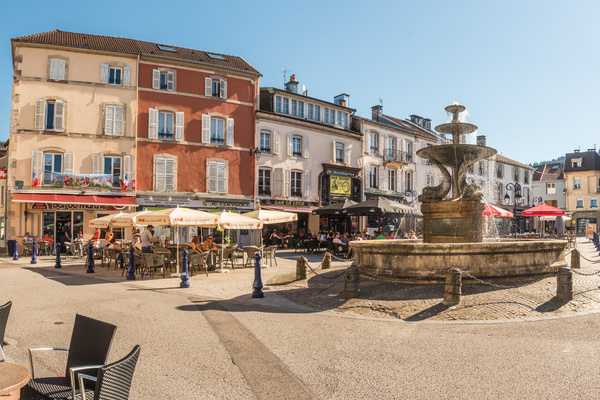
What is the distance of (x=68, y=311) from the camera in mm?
7941

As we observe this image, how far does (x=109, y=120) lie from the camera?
23828mm

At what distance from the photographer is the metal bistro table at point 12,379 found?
2615 millimetres

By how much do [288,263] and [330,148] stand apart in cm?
1549

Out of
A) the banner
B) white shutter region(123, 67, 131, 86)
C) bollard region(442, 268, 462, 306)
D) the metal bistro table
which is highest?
white shutter region(123, 67, 131, 86)

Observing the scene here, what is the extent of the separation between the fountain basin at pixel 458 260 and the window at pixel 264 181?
1878cm

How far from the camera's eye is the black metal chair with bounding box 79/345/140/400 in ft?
8.64

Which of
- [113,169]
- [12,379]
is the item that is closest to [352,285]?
[12,379]

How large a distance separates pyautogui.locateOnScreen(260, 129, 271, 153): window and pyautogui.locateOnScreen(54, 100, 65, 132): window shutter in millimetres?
11406

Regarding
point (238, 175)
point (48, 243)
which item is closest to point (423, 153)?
point (238, 175)

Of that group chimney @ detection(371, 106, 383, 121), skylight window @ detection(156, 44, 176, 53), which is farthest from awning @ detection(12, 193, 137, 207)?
chimney @ detection(371, 106, 383, 121)

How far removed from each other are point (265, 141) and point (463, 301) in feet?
71.6

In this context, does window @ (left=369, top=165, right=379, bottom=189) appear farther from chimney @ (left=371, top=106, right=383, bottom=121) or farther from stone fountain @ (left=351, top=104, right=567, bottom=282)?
stone fountain @ (left=351, top=104, right=567, bottom=282)

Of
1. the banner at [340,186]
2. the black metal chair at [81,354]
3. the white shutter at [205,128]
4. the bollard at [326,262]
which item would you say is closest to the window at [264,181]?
the white shutter at [205,128]

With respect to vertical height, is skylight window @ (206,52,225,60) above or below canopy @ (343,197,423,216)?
above
